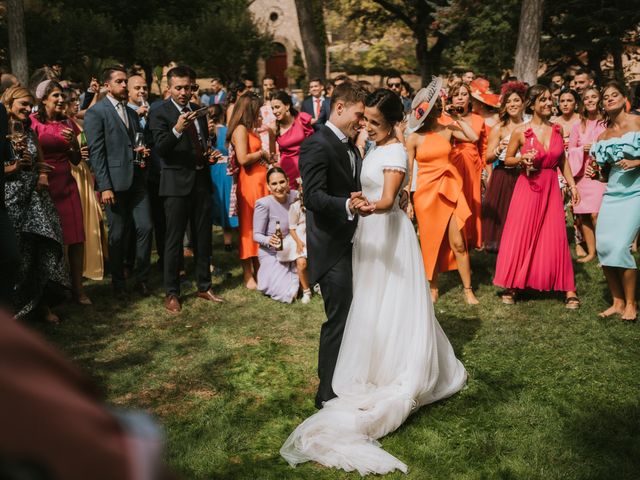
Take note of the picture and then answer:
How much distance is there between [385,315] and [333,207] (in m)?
0.86

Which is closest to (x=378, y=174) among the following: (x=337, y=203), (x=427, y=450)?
(x=337, y=203)

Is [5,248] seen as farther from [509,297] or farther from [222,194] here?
[222,194]

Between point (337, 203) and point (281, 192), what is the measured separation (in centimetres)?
367

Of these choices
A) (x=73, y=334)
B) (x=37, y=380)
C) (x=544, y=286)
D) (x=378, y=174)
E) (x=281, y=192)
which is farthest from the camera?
(x=281, y=192)

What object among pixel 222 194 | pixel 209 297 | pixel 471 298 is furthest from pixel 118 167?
pixel 471 298

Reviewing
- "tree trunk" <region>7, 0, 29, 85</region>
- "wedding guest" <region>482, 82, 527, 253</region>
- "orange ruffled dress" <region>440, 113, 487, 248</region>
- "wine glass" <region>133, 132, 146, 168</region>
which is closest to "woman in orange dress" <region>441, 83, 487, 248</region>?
"orange ruffled dress" <region>440, 113, 487, 248</region>

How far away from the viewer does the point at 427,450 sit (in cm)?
404

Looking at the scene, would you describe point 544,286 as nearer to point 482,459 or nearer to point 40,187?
point 482,459

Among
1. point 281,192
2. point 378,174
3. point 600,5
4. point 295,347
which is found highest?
point 600,5

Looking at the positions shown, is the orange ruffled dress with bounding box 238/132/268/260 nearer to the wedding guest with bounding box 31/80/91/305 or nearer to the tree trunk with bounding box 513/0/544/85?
the wedding guest with bounding box 31/80/91/305

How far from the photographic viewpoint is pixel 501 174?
8469mm

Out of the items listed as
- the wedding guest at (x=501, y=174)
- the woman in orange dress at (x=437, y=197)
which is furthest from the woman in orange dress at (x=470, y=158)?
the woman in orange dress at (x=437, y=197)

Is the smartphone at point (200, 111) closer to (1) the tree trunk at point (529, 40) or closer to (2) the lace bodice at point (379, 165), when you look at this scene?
(2) the lace bodice at point (379, 165)

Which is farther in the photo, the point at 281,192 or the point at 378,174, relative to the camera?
the point at 281,192
